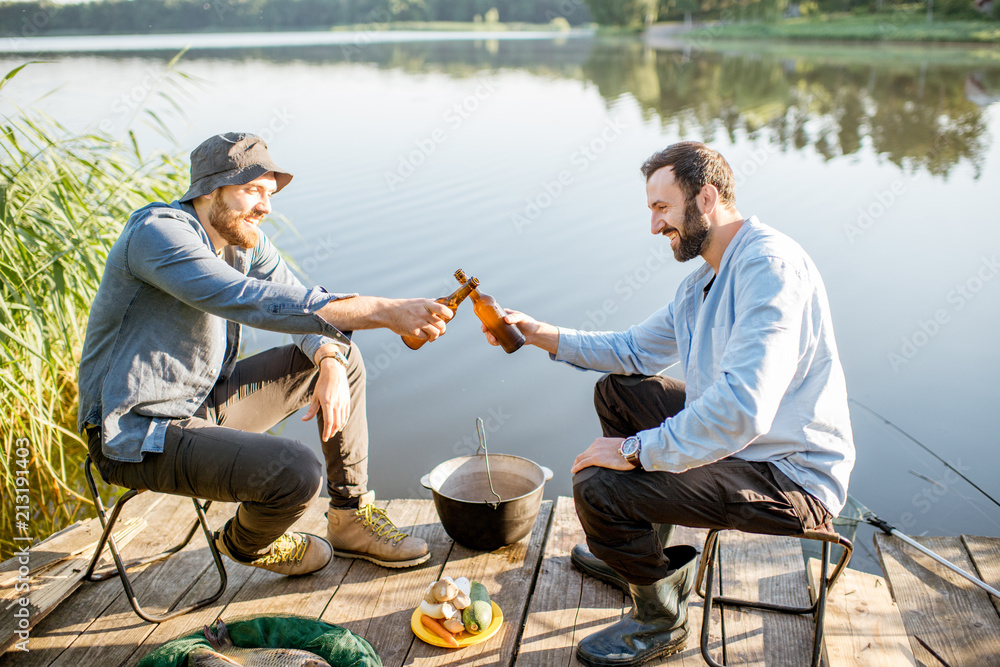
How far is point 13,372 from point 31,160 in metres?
1.11

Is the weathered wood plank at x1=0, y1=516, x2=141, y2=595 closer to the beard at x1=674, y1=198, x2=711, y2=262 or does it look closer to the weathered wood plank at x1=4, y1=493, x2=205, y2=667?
the weathered wood plank at x1=4, y1=493, x2=205, y2=667

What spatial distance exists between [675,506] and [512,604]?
0.78 meters

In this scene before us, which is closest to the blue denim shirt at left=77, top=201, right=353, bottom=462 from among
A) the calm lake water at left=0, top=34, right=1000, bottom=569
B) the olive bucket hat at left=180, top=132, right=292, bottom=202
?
the olive bucket hat at left=180, top=132, right=292, bottom=202

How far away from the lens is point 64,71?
17203mm

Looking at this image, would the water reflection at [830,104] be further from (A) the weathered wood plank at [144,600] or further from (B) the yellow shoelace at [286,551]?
(A) the weathered wood plank at [144,600]

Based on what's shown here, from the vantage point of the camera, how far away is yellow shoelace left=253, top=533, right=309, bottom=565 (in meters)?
2.59

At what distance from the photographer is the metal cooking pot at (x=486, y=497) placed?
269cm

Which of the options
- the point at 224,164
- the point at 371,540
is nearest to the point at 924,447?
the point at 371,540

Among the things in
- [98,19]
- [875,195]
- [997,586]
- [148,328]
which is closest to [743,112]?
[875,195]

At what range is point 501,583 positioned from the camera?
2658mm

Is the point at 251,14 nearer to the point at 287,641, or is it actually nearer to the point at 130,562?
the point at 130,562

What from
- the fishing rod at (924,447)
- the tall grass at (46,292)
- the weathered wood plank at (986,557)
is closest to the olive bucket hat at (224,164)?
the tall grass at (46,292)

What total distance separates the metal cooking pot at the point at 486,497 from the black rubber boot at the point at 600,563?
8.3 inches

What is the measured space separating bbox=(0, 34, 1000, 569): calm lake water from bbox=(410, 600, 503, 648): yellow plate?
1510 mm
